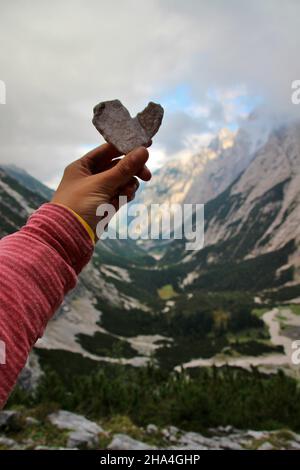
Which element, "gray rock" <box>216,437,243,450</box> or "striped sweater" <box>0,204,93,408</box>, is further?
"gray rock" <box>216,437,243,450</box>

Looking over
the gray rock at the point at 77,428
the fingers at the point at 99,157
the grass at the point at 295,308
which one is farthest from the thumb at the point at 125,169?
the grass at the point at 295,308

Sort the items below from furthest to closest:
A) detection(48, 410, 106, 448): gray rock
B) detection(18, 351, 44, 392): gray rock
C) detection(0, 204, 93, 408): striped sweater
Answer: detection(18, 351, 44, 392): gray rock
detection(48, 410, 106, 448): gray rock
detection(0, 204, 93, 408): striped sweater

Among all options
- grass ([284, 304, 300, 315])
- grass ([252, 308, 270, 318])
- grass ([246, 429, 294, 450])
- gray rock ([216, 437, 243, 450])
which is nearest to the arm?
gray rock ([216, 437, 243, 450])

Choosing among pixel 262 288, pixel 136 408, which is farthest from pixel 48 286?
pixel 262 288

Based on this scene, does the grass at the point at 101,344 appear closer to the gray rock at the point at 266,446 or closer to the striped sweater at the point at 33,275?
the gray rock at the point at 266,446

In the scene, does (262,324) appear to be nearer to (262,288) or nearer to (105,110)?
(262,288)

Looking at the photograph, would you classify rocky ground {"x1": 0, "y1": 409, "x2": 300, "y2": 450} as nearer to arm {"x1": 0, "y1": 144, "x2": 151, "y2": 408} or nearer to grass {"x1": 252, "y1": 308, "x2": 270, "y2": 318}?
arm {"x1": 0, "y1": 144, "x2": 151, "y2": 408}

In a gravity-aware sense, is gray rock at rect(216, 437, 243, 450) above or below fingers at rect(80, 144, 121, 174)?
below
